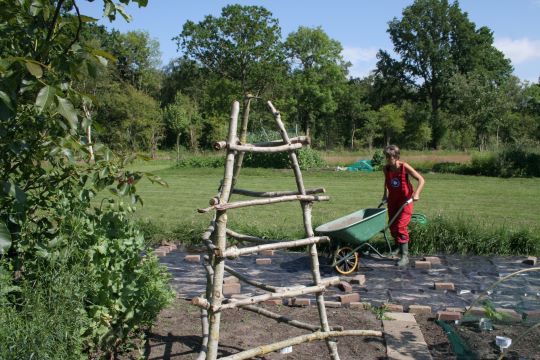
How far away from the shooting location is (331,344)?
140 inches

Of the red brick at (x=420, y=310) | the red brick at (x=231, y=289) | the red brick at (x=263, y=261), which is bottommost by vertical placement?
the red brick at (x=263, y=261)

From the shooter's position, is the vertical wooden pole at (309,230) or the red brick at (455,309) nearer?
the vertical wooden pole at (309,230)

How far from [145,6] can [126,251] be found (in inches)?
65.4

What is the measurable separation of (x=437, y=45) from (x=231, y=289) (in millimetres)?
56659

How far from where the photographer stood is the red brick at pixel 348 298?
509 centimetres

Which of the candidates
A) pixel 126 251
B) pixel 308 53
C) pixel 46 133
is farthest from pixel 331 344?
pixel 308 53

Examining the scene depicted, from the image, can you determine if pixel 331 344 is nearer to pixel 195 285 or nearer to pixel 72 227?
pixel 72 227

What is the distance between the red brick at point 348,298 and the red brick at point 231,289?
1053 millimetres

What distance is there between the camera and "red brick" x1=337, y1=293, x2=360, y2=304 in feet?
16.7

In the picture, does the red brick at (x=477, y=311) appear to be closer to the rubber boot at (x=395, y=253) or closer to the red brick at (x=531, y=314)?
the red brick at (x=531, y=314)

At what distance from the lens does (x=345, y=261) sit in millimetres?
6480

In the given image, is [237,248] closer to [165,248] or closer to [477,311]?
[477,311]

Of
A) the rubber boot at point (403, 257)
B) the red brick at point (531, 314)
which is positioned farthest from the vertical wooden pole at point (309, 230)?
the rubber boot at point (403, 257)

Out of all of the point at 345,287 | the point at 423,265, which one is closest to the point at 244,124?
the point at 345,287
